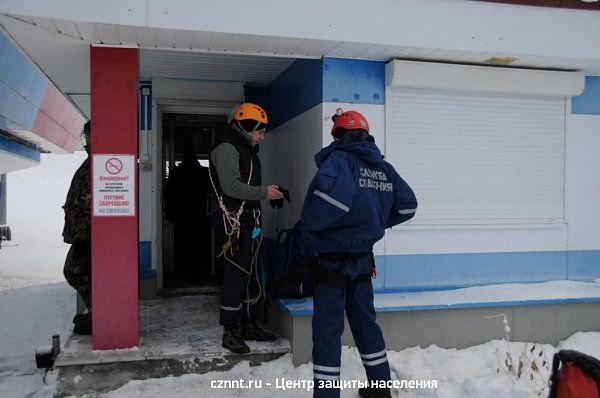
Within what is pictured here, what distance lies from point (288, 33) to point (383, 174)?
1455mm

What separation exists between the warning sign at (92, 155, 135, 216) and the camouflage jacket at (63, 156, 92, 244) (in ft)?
1.63

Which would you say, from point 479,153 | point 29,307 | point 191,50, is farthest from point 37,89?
point 479,153

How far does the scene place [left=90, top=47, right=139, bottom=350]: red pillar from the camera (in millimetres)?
4234

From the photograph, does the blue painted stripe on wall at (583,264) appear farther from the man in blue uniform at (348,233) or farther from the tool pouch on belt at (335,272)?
the tool pouch on belt at (335,272)

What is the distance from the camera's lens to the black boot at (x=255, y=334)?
14.9 feet

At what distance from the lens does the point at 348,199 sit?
3.34 meters

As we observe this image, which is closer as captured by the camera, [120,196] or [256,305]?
[120,196]

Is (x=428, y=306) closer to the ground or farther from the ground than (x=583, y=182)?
closer to the ground

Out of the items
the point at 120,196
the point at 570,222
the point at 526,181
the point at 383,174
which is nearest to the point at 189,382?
the point at 120,196

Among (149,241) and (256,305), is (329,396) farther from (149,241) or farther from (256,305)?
(149,241)

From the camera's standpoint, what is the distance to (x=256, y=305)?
15.9ft

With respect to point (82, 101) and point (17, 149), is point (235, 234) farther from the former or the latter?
point (17, 149)

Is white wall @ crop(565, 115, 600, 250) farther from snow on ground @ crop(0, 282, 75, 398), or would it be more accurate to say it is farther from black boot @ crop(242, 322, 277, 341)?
snow on ground @ crop(0, 282, 75, 398)

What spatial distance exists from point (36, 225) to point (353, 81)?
85.7 ft
